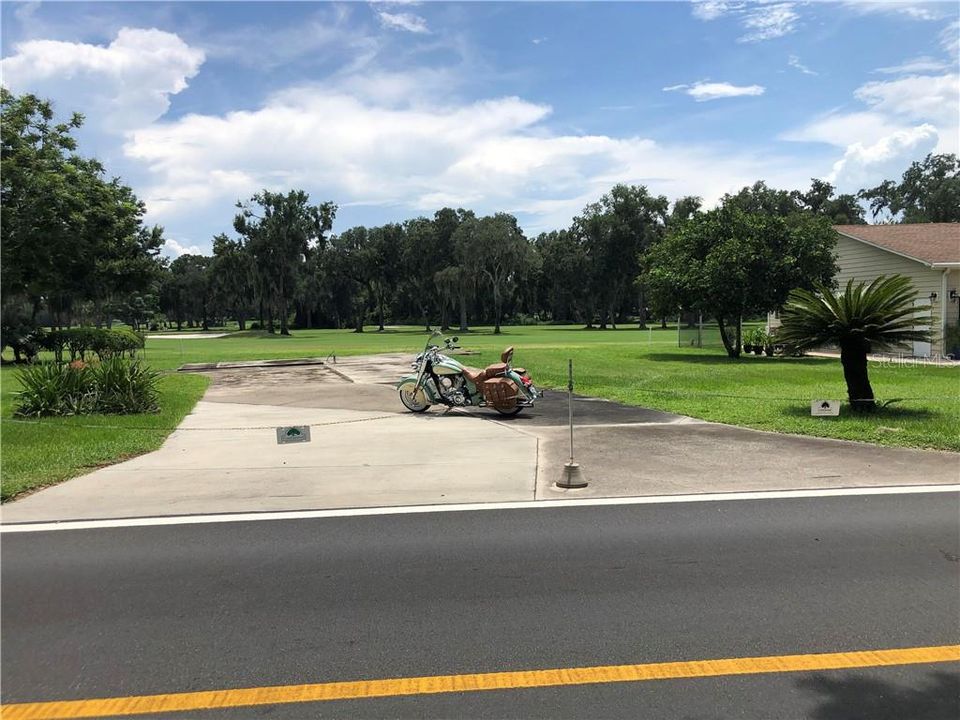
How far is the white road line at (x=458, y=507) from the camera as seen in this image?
611 centimetres

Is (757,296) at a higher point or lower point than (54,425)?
higher

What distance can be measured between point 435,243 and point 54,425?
72814mm

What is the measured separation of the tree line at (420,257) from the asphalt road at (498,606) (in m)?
21.0

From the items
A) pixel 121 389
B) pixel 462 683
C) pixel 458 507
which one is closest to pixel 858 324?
pixel 458 507

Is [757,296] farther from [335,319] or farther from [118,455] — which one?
[335,319]

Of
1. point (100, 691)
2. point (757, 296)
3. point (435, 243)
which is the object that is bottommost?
point (100, 691)

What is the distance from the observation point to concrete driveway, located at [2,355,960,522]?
6953 mm

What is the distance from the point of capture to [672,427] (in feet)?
35.8

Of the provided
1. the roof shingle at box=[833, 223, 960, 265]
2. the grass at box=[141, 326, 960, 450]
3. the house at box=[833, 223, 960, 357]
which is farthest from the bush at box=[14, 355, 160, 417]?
the roof shingle at box=[833, 223, 960, 265]

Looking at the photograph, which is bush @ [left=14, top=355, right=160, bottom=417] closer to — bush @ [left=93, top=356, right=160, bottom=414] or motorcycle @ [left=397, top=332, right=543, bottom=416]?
bush @ [left=93, top=356, right=160, bottom=414]

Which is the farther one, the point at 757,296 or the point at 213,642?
the point at 757,296

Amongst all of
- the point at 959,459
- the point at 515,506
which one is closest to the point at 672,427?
the point at 959,459

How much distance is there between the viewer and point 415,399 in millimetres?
13016

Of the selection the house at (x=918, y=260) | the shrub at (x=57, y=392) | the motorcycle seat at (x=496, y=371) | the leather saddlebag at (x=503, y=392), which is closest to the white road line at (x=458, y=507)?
the leather saddlebag at (x=503, y=392)
